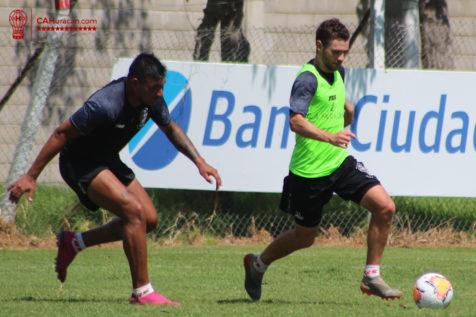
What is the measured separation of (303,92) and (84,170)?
1.67m

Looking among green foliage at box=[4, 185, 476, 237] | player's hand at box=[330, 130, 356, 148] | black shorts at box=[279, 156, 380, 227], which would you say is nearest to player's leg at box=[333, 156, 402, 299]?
black shorts at box=[279, 156, 380, 227]

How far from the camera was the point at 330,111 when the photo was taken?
27.6ft

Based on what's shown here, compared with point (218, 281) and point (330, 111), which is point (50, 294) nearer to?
point (218, 281)

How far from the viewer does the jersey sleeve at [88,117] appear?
796 cm

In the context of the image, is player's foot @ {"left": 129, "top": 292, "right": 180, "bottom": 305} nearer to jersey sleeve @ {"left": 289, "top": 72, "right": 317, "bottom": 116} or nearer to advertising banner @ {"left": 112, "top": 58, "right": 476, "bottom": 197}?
jersey sleeve @ {"left": 289, "top": 72, "right": 317, "bottom": 116}

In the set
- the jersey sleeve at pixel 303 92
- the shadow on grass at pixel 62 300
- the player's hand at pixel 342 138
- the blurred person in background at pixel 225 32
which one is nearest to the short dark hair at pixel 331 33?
the jersey sleeve at pixel 303 92

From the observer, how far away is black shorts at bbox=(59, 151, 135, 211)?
8.23 metres

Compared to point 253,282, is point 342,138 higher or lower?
higher

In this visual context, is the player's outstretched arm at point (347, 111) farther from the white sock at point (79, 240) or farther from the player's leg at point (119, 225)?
the white sock at point (79, 240)

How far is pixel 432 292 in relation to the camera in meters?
7.88

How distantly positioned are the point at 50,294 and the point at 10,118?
7407 millimetres

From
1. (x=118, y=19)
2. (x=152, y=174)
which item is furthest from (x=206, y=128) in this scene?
(x=118, y=19)

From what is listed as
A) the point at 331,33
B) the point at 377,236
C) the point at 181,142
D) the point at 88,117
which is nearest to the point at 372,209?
the point at 377,236

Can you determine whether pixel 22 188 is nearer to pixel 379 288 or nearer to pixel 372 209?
pixel 372 209
